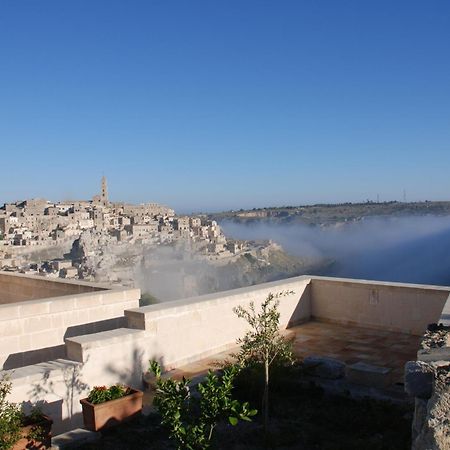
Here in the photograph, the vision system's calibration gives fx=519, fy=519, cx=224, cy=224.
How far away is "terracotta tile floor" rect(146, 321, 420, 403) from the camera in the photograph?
6.82 meters

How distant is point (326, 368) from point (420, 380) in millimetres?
3389

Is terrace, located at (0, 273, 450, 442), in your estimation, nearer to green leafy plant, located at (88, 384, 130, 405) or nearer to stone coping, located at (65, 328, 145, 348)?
stone coping, located at (65, 328, 145, 348)

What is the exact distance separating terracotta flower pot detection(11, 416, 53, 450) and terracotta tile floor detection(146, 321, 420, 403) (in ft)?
5.88

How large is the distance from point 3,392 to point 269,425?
7.69ft

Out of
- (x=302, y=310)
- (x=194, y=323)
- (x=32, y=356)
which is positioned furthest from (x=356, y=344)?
(x=32, y=356)

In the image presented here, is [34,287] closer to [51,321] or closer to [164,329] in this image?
[51,321]

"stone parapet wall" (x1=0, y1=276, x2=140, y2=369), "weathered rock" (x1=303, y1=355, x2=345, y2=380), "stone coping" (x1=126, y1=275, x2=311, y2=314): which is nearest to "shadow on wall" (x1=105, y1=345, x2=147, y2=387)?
"stone coping" (x1=126, y1=275, x2=311, y2=314)

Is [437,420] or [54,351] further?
[54,351]

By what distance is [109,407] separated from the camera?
15.4 feet

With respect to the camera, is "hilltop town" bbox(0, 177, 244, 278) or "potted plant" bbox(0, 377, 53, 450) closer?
"potted plant" bbox(0, 377, 53, 450)

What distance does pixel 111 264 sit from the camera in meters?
93.8

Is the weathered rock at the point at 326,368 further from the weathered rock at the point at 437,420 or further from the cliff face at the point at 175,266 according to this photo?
the cliff face at the point at 175,266

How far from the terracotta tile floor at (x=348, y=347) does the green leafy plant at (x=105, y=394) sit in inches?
39.0

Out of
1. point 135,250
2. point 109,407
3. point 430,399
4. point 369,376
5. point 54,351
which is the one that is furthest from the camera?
point 135,250
